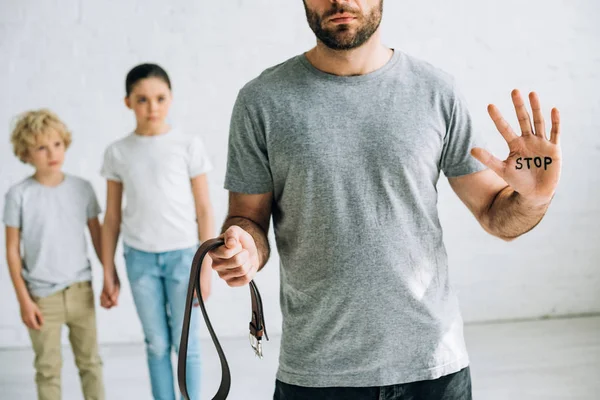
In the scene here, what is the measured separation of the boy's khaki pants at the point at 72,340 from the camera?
102 inches

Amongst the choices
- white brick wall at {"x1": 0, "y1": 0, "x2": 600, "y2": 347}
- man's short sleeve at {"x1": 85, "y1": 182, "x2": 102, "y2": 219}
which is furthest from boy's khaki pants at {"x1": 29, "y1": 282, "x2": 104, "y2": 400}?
white brick wall at {"x1": 0, "y1": 0, "x2": 600, "y2": 347}

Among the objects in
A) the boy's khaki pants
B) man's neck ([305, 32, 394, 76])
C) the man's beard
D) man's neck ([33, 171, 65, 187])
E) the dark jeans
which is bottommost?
the boy's khaki pants

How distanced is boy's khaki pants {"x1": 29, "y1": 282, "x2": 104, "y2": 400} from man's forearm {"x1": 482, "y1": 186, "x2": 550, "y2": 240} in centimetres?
174

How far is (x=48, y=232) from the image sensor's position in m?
2.66

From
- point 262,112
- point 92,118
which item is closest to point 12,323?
point 92,118

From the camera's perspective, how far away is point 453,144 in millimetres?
1360

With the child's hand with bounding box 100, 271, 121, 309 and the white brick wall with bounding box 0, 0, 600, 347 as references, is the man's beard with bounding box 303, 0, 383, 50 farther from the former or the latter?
the white brick wall with bounding box 0, 0, 600, 347

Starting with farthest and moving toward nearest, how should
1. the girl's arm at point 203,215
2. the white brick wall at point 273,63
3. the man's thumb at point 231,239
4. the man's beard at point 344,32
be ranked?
1. the white brick wall at point 273,63
2. the girl's arm at point 203,215
3. the man's beard at point 344,32
4. the man's thumb at point 231,239

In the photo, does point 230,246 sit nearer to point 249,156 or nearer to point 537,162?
point 249,156

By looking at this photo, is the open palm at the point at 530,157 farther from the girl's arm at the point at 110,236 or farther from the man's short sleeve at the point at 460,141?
the girl's arm at the point at 110,236

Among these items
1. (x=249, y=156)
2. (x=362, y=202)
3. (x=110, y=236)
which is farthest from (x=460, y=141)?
(x=110, y=236)

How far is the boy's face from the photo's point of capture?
8.83 feet

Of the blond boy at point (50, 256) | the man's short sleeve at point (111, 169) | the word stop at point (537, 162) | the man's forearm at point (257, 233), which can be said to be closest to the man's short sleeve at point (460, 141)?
the word stop at point (537, 162)

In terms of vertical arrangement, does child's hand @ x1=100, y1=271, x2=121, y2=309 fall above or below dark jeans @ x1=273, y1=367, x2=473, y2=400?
below
